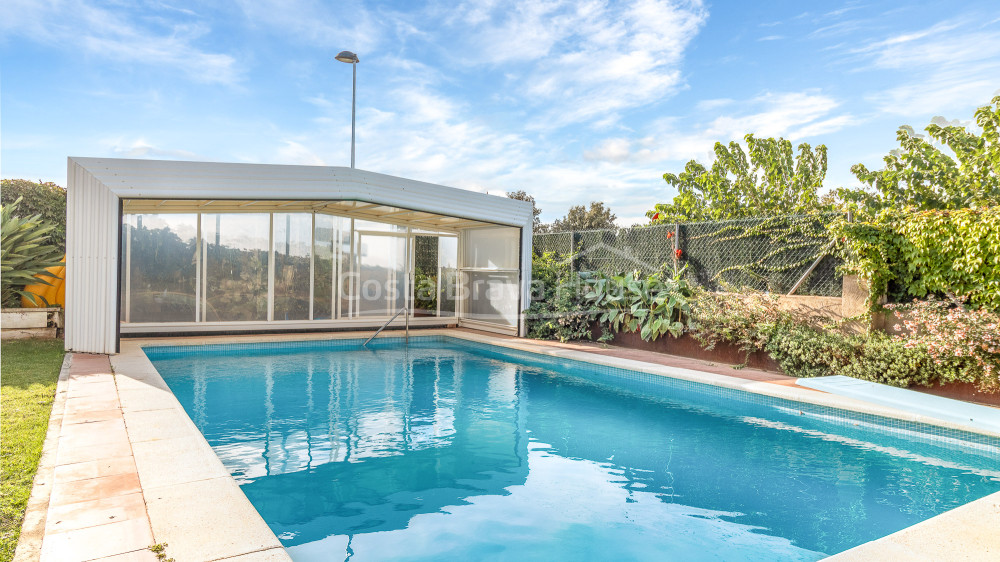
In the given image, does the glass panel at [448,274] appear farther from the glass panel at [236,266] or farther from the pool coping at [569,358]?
the glass panel at [236,266]

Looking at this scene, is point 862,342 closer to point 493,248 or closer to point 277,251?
point 493,248

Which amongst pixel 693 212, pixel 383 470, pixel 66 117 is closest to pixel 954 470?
pixel 383 470

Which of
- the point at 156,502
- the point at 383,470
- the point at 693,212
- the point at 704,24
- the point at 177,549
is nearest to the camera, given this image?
the point at 177,549

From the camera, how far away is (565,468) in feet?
14.0

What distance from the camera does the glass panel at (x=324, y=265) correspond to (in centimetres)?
1078

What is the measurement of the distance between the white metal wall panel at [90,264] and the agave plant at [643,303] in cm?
738

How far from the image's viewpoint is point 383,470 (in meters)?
4.08

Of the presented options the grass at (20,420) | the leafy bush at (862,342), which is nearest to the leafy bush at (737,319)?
the leafy bush at (862,342)

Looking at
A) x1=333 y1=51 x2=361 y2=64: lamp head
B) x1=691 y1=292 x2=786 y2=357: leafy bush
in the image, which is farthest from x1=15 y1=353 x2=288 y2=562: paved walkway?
x1=333 y1=51 x2=361 y2=64: lamp head

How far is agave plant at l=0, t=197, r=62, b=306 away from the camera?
817 centimetres

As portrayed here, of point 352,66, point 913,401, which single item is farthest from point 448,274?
point 913,401

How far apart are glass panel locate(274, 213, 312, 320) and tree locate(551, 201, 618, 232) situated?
14909 millimetres

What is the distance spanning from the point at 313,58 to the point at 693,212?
40.0 feet

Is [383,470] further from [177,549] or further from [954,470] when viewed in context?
[954,470]
